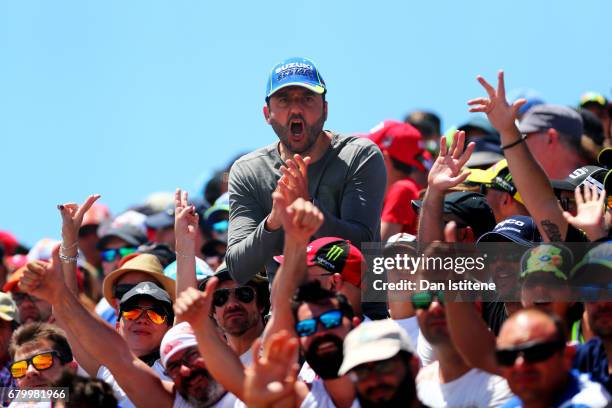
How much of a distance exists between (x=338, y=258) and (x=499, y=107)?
4.28ft

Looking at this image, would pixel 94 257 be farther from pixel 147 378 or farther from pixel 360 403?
pixel 360 403

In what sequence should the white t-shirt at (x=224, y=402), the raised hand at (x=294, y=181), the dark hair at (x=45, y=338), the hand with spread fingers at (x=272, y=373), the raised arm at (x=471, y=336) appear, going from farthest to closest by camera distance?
the dark hair at (x=45, y=338) < the raised hand at (x=294, y=181) < the white t-shirt at (x=224, y=402) < the raised arm at (x=471, y=336) < the hand with spread fingers at (x=272, y=373)

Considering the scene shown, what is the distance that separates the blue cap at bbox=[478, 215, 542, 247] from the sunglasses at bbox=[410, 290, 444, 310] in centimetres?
86

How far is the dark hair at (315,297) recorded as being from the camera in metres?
6.66

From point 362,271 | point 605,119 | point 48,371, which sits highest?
point 605,119

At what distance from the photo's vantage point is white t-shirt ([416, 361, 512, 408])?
640 centimetres

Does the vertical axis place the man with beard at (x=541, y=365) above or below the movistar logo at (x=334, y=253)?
below

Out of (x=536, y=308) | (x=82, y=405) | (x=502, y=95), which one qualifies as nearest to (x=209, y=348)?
(x=82, y=405)

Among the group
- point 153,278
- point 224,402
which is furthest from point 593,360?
point 153,278

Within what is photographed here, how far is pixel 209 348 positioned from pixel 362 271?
1128 mm

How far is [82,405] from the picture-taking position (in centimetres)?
683

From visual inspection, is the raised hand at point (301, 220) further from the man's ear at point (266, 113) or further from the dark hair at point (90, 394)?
the man's ear at point (266, 113)

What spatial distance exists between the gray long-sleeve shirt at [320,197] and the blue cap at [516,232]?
81cm

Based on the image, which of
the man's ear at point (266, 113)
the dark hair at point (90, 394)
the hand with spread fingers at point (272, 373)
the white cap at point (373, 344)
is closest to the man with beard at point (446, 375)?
the white cap at point (373, 344)
